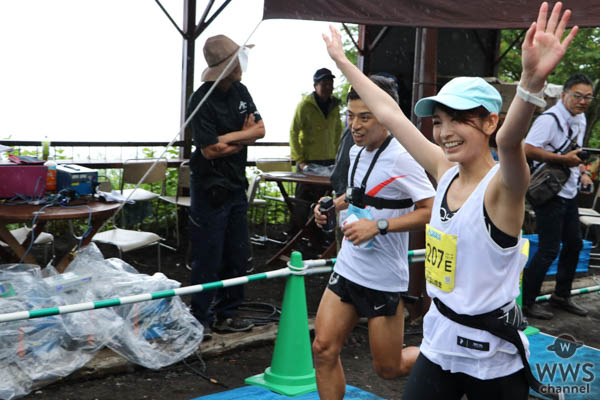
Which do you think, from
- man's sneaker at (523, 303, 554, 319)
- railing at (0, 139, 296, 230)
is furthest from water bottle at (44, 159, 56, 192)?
man's sneaker at (523, 303, 554, 319)

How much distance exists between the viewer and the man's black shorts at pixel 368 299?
11.1 ft

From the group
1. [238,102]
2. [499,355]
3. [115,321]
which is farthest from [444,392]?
[238,102]

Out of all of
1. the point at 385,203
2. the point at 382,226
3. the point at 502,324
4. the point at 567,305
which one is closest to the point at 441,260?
the point at 502,324

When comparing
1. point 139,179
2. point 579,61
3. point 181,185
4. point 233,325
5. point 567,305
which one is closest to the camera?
point 233,325

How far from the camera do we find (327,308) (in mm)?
3463

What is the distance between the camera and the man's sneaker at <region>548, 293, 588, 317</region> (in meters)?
6.80

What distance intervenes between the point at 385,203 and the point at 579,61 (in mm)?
13375

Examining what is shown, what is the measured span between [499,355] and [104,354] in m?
3.24

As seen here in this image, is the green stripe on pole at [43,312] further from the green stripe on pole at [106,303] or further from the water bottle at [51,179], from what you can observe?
the water bottle at [51,179]

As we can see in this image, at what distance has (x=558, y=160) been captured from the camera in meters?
6.14

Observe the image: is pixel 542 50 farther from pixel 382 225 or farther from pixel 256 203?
pixel 256 203

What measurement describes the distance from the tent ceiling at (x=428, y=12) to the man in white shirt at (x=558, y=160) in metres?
1.65

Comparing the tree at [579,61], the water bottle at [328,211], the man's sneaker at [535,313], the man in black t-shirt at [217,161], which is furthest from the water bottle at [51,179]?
the tree at [579,61]

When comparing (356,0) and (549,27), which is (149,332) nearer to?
(356,0)
